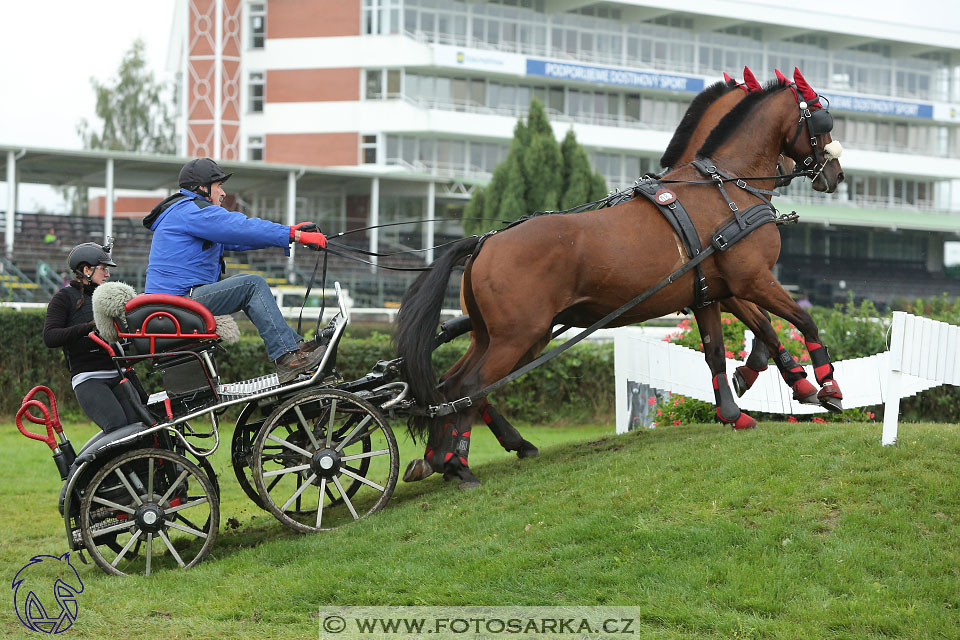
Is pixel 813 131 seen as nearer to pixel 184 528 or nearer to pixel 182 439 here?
pixel 182 439

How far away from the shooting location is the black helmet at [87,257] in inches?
271

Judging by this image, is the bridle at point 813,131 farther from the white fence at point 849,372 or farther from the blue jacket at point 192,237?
the blue jacket at point 192,237

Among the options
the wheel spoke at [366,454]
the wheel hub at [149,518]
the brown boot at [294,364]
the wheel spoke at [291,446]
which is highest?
the brown boot at [294,364]

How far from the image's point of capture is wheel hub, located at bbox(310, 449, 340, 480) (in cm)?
662

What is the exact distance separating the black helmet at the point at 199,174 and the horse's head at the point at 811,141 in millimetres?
4273

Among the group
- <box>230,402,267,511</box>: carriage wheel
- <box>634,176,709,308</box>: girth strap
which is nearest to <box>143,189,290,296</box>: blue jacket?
<box>230,402,267,511</box>: carriage wheel

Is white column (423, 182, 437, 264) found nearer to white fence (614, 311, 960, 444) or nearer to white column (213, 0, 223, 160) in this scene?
white column (213, 0, 223, 160)

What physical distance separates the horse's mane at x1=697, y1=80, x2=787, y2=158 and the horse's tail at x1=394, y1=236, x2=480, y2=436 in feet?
6.50

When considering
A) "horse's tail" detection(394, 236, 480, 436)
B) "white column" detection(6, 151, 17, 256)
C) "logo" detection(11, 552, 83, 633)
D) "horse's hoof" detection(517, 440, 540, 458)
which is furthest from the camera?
"white column" detection(6, 151, 17, 256)

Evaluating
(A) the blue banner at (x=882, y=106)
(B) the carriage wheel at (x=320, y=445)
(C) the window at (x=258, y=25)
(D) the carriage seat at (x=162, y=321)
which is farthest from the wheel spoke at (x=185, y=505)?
(A) the blue banner at (x=882, y=106)

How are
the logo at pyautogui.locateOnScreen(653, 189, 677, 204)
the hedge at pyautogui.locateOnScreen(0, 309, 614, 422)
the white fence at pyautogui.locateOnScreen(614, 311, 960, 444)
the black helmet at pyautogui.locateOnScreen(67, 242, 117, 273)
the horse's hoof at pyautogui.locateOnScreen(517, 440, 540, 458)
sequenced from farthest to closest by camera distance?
1. the hedge at pyautogui.locateOnScreen(0, 309, 614, 422)
2. the horse's hoof at pyautogui.locateOnScreen(517, 440, 540, 458)
3. the logo at pyautogui.locateOnScreen(653, 189, 677, 204)
4. the black helmet at pyautogui.locateOnScreen(67, 242, 117, 273)
5. the white fence at pyautogui.locateOnScreen(614, 311, 960, 444)

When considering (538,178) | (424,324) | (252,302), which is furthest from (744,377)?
(538,178)

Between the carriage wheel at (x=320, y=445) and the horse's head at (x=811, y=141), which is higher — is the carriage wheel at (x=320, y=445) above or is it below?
below

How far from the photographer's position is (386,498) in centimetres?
687
